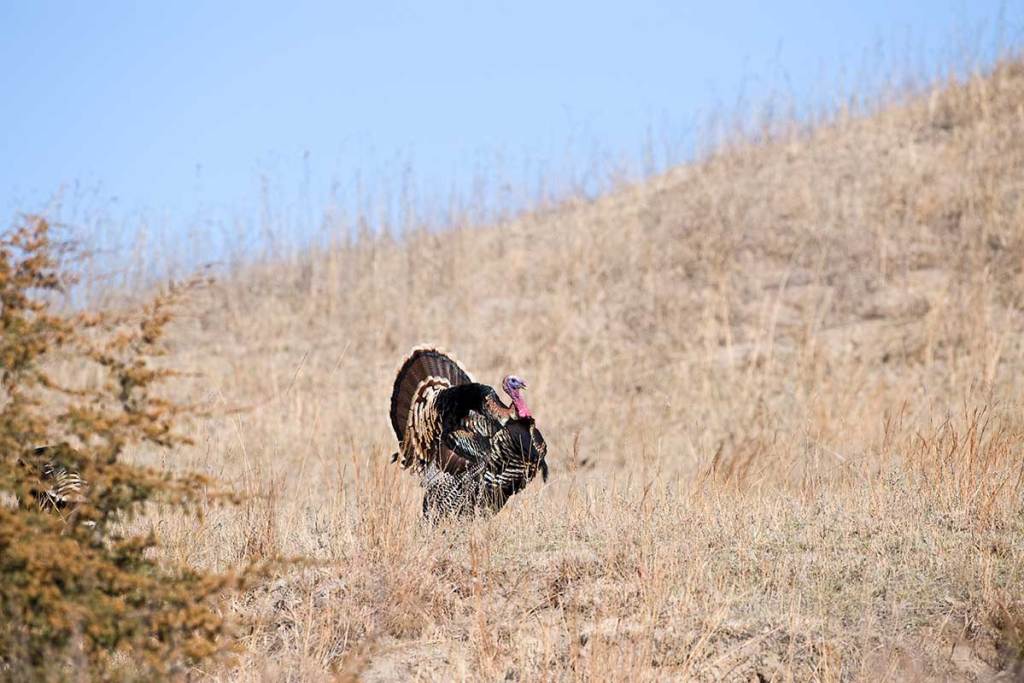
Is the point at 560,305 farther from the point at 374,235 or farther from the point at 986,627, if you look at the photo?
the point at 986,627

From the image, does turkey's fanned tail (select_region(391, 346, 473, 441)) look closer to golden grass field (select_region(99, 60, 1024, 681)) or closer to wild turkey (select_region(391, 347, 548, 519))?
wild turkey (select_region(391, 347, 548, 519))

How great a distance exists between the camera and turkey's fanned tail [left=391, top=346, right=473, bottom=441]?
7.00m

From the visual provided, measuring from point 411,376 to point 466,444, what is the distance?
0.87m

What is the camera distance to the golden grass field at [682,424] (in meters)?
4.73

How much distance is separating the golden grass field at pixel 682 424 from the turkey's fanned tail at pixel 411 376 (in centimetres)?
64

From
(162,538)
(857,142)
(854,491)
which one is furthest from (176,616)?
(857,142)

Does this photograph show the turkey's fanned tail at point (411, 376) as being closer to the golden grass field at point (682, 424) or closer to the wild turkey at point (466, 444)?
→ the wild turkey at point (466, 444)

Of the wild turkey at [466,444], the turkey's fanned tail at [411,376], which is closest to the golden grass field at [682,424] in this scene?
the wild turkey at [466,444]

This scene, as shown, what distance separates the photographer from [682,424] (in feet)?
37.8

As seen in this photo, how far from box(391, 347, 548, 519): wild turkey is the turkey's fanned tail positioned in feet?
0.03

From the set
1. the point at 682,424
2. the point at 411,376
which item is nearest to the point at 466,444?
the point at 411,376

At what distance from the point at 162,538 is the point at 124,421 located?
2254 mm

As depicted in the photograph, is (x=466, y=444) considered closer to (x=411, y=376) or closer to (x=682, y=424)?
(x=411, y=376)

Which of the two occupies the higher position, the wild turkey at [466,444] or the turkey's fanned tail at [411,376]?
the turkey's fanned tail at [411,376]
